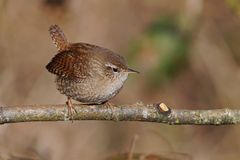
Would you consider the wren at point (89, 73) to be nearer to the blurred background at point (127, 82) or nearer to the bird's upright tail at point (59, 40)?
the bird's upright tail at point (59, 40)

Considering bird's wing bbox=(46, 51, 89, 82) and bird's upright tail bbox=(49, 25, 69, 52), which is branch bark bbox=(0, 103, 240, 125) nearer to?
bird's wing bbox=(46, 51, 89, 82)

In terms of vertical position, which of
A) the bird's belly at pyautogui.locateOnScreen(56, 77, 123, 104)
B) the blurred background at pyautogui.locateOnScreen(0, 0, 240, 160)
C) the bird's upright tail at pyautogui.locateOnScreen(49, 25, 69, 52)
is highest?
the blurred background at pyautogui.locateOnScreen(0, 0, 240, 160)

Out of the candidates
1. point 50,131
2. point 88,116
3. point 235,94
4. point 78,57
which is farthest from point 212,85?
point 88,116

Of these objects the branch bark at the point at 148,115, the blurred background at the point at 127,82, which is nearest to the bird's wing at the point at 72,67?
the branch bark at the point at 148,115

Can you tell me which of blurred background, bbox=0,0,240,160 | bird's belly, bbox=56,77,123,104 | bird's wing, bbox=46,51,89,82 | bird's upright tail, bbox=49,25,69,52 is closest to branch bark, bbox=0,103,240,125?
bird's belly, bbox=56,77,123,104

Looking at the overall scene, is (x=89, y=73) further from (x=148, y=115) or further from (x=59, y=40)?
(x=148, y=115)
